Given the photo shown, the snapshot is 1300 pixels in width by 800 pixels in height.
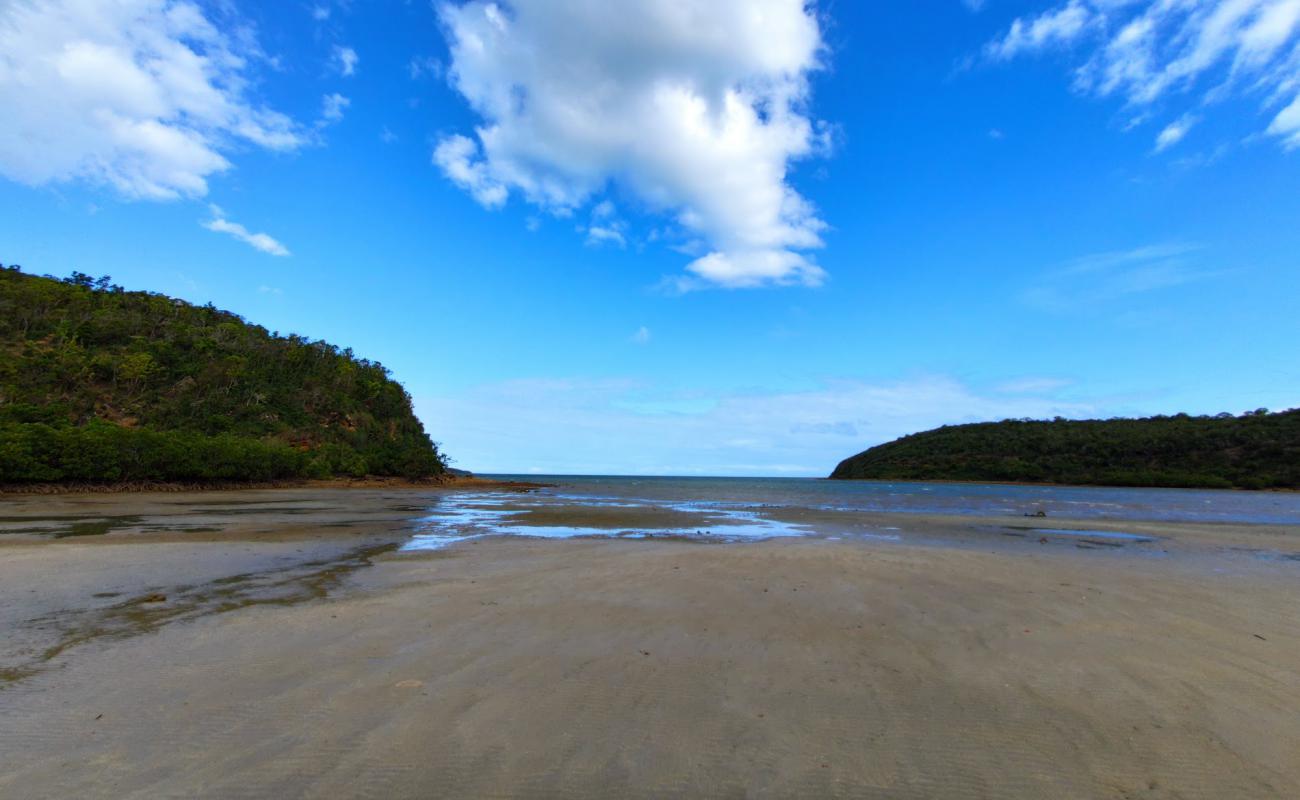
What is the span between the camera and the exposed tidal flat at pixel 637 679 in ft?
10.2

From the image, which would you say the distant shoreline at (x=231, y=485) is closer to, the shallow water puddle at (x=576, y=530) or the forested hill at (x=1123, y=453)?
the shallow water puddle at (x=576, y=530)

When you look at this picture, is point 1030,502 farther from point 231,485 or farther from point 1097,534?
point 231,485

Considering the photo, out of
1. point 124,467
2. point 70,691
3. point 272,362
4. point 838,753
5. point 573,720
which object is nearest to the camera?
point 838,753

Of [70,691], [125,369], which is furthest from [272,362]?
[70,691]

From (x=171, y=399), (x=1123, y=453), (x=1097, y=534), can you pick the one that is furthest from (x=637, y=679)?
(x=1123, y=453)

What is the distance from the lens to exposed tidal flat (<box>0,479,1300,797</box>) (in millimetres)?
3107

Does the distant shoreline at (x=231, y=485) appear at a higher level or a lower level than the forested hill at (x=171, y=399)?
lower

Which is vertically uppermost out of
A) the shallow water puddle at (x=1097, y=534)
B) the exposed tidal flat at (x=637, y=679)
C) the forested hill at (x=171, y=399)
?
the forested hill at (x=171, y=399)

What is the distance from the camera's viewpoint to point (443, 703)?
396cm

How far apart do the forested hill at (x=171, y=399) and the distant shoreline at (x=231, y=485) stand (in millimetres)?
418

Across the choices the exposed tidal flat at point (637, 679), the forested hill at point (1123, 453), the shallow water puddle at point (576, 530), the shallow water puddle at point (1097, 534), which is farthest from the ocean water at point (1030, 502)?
the forested hill at point (1123, 453)

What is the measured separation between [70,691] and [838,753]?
5.45 meters

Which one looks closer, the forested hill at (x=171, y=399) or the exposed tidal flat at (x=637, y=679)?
the exposed tidal flat at (x=637, y=679)

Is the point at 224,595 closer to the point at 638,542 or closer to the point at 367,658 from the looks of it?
the point at 367,658
